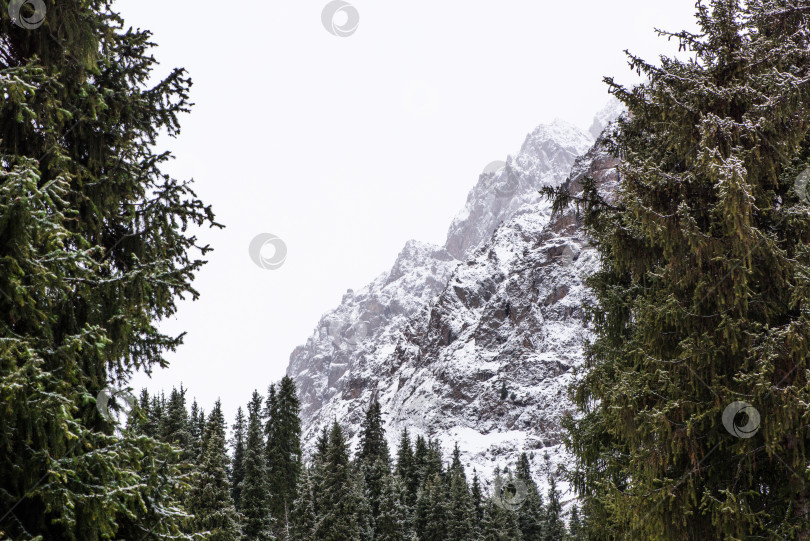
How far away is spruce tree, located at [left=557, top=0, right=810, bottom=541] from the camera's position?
5.89 metres

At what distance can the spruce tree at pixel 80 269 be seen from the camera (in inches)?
164

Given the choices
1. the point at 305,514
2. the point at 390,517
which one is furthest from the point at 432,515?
the point at 305,514

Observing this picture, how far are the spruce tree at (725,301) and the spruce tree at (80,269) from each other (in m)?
5.52

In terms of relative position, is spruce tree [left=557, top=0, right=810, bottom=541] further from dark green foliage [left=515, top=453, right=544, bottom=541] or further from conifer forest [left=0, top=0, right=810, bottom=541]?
dark green foliage [left=515, top=453, right=544, bottom=541]

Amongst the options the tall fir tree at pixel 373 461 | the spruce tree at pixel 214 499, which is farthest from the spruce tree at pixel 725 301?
the tall fir tree at pixel 373 461

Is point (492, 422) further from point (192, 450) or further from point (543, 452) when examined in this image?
point (192, 450)

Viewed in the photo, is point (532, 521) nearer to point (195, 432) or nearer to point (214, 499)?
point (195, 432)

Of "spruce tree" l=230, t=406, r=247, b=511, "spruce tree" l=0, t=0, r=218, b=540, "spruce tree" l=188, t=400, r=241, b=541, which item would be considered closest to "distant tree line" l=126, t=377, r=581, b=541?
"spruce tree" l=188, t=400, r=241, b=541

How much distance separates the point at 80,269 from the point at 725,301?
7.02 m

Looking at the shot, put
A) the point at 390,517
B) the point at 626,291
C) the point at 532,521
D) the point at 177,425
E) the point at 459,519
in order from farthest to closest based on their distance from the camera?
the point at 532,521 < the point at 177,425 < the point at 459,519 < the point at 390,517 < the point at 626,291

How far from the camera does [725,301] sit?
6.49 meters

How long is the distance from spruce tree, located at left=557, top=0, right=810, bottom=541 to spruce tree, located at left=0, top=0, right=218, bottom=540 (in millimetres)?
5518

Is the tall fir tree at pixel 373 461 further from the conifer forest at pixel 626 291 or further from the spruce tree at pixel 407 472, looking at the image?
the conifer forest at pixel 626 291

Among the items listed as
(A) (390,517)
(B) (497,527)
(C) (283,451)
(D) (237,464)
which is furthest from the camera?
(D) (237,464)
